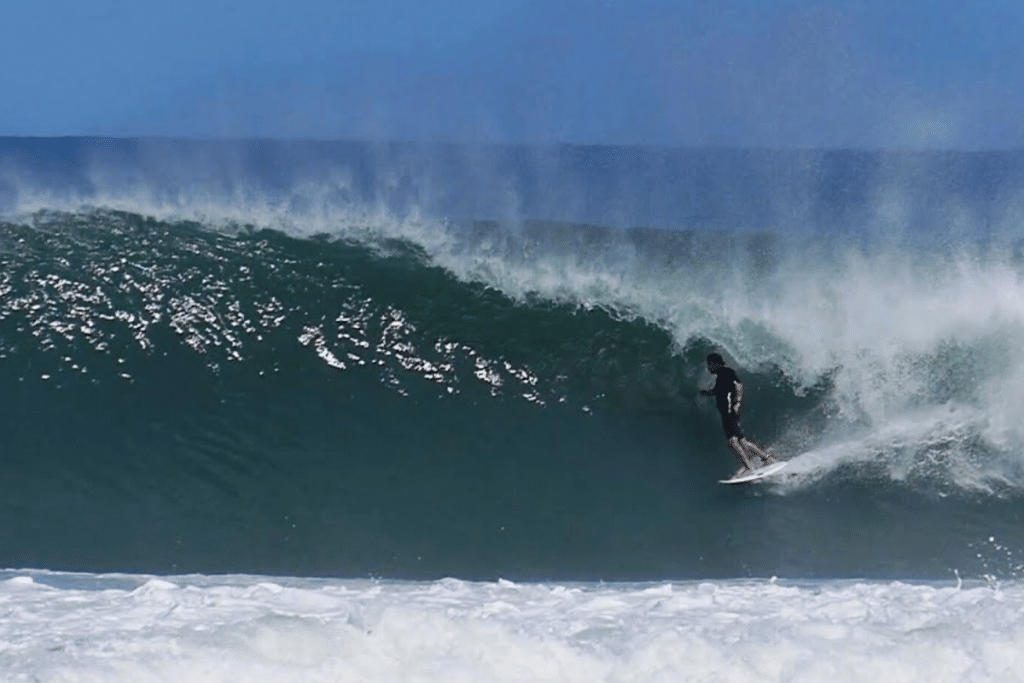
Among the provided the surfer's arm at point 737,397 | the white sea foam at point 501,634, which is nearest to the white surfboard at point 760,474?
the surfer's arm at point 737,397

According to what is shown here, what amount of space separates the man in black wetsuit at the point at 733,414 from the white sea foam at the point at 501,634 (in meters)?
2.03

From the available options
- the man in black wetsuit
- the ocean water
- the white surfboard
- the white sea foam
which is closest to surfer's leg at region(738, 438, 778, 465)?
the man in black wetsuit

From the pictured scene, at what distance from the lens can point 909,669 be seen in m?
5.36

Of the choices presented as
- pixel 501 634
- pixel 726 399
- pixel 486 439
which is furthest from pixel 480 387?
pixel 501 634

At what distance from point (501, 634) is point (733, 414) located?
3483 millimetres

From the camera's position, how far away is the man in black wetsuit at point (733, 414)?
8.47m

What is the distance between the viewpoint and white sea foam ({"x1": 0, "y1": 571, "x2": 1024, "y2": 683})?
5.23 metres

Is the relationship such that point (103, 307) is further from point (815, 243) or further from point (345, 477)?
point (815, 243)

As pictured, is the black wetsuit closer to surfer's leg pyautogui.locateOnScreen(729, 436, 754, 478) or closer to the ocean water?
surfer's leg pyautogui.locateOnScreen(729, 436, 754, 478)

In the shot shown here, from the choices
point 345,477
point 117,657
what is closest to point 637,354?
point 345,477

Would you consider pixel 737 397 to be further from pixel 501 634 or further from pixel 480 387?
pixel 501 634

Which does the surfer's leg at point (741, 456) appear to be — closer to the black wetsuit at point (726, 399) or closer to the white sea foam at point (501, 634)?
the black wetsuit at point (726, 399)

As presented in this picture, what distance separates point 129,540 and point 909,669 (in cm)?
483

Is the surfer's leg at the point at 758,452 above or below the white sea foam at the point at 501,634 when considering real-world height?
above
